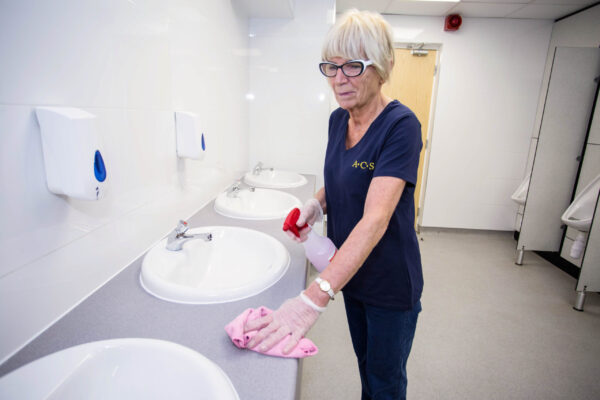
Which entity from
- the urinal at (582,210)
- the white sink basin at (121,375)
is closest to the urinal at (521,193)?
the urinal at (582,210)

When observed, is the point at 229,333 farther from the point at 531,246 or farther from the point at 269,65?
the point at 531,246

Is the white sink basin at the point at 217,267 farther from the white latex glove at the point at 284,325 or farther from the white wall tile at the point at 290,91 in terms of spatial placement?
the white wall tile at the point at 290,91

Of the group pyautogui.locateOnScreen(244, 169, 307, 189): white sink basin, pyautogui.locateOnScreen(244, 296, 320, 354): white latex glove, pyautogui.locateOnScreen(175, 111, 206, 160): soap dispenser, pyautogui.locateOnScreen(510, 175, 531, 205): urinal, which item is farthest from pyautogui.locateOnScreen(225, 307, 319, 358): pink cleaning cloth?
pyautogui.locateOnScreen(510, 175, 531, 205): urinal

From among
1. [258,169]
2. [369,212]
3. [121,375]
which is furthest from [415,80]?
[121,375]

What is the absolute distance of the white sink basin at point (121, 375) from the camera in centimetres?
55

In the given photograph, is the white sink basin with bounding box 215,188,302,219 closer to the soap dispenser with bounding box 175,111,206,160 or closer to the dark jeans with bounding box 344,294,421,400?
the soap dispenser with bounding box 175,111,206,160

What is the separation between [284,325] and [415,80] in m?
3.87

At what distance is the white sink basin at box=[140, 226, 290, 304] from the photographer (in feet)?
2.83

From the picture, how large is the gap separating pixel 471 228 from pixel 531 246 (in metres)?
0.94

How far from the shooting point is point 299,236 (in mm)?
1088

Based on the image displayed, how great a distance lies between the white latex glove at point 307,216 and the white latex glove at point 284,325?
1.17 ft

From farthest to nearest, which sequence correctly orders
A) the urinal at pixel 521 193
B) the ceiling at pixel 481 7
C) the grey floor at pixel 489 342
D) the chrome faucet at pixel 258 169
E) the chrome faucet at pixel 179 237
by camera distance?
the urinal at pixel 521 193
the ceiling at pixel 481 7
the chrome faucet at pixel 258 169
the grey floor at pixel 489 342
the chrome faucet at pixel 179 237

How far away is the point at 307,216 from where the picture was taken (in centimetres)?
117

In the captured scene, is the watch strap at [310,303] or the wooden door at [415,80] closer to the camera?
the watch strap at [310,303]
